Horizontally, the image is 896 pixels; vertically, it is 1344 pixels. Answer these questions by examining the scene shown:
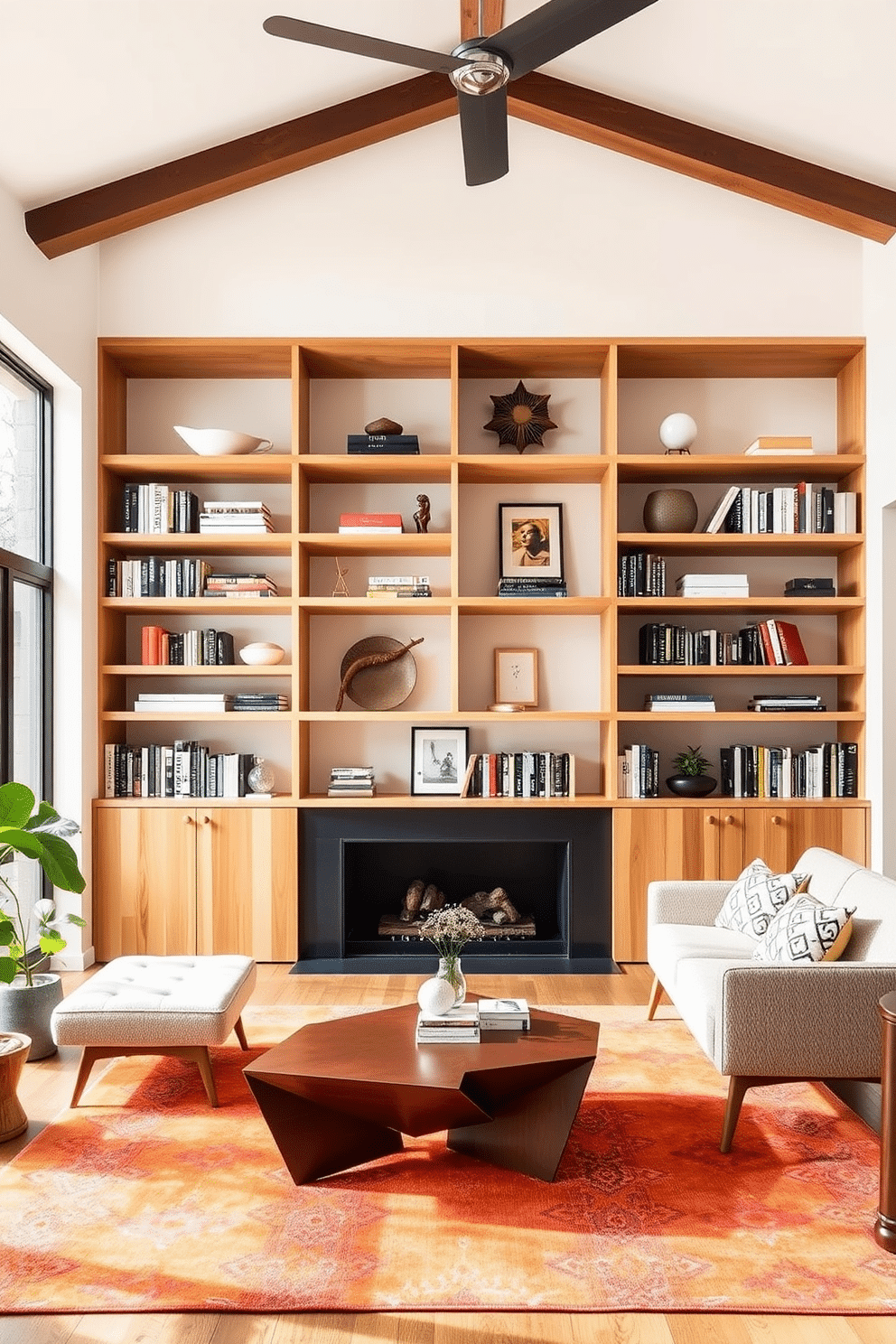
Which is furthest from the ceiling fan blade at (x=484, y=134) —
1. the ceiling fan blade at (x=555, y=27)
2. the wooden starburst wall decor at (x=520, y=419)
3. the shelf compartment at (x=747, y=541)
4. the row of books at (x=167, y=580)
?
the row of books at (x=167, y=580)

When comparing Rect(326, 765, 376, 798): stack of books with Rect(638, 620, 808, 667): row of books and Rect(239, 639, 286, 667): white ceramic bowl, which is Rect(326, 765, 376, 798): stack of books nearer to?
Rect(239, 639, 286, 667): white ceramic bowl

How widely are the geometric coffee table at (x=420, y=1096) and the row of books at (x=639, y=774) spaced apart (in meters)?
2.19

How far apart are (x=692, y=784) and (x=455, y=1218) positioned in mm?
2806

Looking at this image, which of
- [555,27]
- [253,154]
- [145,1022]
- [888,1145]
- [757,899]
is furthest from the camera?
[253,154]

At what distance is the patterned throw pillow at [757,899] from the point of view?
3.58 metres

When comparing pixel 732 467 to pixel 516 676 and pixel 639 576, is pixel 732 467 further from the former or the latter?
pixel 516 676

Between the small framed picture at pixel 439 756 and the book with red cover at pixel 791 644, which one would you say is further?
the small framed picture at pixel 439 756

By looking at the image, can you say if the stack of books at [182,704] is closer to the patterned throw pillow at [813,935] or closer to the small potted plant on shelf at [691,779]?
the small potted plant on shelf at [691,779]

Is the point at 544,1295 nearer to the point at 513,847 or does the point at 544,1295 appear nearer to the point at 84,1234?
the point at 84,1234

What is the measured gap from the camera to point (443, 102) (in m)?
4.60

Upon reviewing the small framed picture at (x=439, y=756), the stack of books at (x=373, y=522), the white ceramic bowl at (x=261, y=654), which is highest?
the stack of books at (x=373, y=522)

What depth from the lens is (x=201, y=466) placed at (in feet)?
16.1

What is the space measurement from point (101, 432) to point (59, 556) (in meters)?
0.63

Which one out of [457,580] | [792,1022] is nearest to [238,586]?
[457,580]
